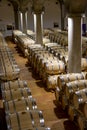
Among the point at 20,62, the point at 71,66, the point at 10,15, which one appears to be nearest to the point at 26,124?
the point at 71,66

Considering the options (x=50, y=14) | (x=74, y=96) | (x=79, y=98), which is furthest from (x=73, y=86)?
(x=50, y=14)

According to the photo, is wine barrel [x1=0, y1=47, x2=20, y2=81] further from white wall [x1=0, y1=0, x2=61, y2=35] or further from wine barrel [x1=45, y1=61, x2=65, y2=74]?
white wall [x1=0, y1=0, x2=61, y2=35]

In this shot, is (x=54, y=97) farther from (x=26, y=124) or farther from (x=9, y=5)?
(x=9, y=5)

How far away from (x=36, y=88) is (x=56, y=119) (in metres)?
3.36

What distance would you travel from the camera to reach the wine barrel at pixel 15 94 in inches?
292

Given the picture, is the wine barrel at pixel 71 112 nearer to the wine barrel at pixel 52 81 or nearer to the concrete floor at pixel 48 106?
the concrete floor at pixel 48 106

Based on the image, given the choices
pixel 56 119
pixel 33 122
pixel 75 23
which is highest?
pixel 75 23

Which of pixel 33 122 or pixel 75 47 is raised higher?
pixel 75 47

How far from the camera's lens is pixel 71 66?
409 inches

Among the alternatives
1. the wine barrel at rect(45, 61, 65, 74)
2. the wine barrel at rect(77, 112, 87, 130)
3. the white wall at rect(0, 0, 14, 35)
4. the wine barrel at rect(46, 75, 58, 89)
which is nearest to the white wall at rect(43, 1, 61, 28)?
the white wall at rect(0, 0, 14, 35)

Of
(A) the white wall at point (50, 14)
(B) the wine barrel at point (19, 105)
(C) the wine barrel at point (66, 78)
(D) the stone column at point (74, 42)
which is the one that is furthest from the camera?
(A) the white wall at point (50, 14)

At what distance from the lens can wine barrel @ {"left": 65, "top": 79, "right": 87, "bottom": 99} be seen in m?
7.67

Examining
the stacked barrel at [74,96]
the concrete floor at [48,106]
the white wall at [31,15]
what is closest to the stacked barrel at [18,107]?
the concrete floor at [48,106]

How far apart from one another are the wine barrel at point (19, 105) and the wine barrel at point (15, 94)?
0.44 m
